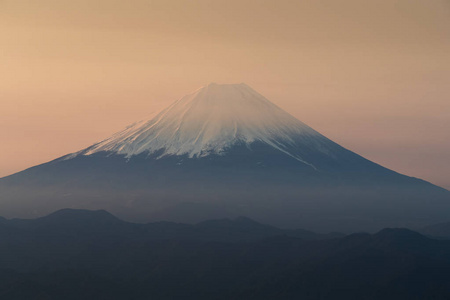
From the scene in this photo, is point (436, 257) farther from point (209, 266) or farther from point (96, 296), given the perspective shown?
point (96, 296)

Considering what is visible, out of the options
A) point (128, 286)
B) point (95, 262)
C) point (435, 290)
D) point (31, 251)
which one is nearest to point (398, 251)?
point (435, 290)

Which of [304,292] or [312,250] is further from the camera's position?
[312,250]

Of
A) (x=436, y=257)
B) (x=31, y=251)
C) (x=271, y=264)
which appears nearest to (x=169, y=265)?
(x=271, y=264)

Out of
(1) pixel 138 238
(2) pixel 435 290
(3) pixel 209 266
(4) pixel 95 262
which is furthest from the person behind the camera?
(1) pixel 138 238

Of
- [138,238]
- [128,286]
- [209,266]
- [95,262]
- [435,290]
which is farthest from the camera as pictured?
[138,238]

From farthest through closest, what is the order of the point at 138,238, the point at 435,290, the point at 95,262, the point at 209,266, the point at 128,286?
the point at 138,238 < the point at 95,262 < the point at 209,266 < the point at 128,286 < the point at 435,290

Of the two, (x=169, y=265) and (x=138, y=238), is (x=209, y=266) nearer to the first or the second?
(x=169, y=265)
